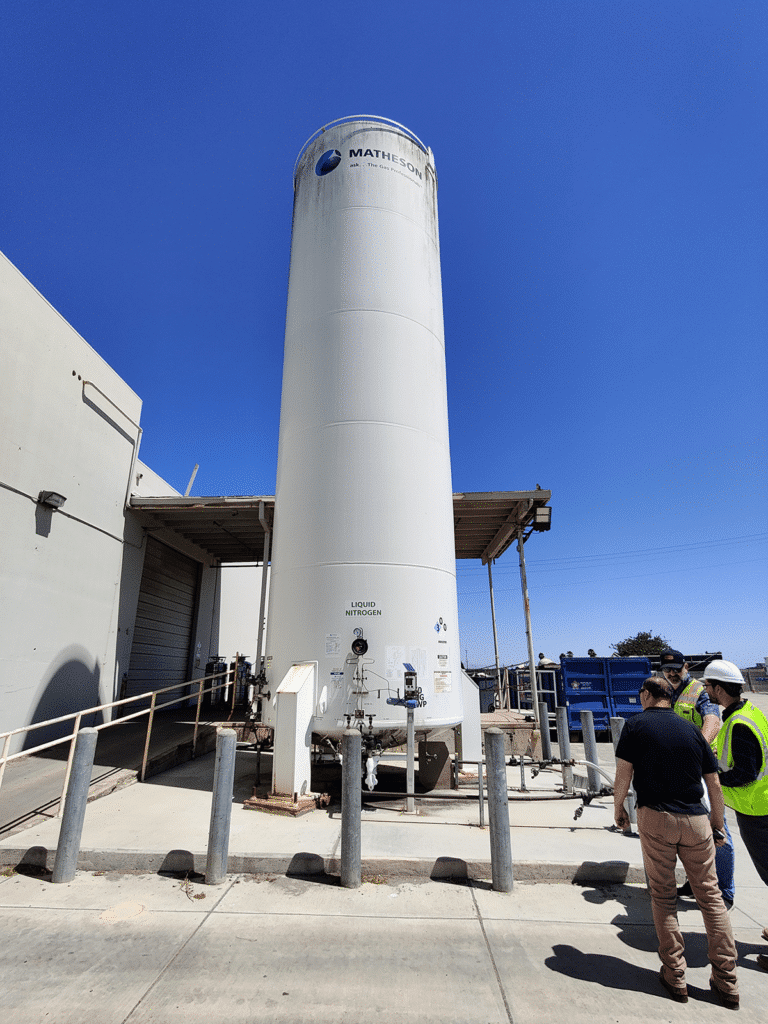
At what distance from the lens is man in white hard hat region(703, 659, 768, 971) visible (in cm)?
352

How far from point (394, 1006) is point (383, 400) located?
661 centimetres

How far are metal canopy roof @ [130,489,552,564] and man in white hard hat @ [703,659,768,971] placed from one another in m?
8.32

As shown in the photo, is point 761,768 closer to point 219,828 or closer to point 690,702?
point 690,702

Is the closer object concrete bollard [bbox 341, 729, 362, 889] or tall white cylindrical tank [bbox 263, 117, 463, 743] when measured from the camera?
concrete bollard [bbox 341, 729, 362, 889]

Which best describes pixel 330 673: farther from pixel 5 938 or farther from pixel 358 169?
pixel 358 169

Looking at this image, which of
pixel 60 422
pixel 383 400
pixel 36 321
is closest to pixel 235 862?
pixel 383 400

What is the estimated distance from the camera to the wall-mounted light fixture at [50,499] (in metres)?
9.70

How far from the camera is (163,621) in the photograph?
15.7m

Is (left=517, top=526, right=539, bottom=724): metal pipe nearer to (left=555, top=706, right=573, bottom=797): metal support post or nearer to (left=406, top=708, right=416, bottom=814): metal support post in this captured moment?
(left=555, top=706, right=573, bottom=797): metal support post

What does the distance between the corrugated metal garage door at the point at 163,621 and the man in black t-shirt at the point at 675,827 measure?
12996 mm

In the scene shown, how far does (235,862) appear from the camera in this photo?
466cm

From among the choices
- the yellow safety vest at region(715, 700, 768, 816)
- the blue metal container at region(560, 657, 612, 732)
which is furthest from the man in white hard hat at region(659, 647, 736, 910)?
the blue metal container at region(560, 657, 612, 732)

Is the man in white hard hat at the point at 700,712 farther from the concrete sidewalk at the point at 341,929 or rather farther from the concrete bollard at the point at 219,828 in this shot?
the concrete bollard at the point at 219,828

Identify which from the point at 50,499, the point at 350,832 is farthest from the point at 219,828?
the point at 50,499
